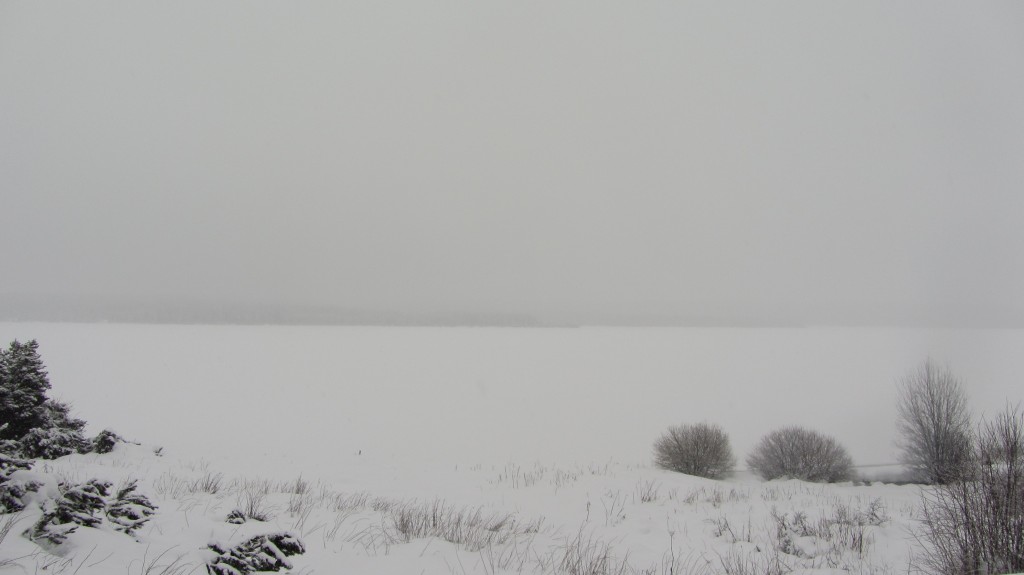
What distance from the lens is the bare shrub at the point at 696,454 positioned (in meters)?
29.9

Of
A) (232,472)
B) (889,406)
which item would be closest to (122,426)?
(232,472)

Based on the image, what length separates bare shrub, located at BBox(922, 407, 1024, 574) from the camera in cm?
578

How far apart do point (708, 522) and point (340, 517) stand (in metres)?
7.08

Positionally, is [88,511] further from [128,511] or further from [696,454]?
[696,454]

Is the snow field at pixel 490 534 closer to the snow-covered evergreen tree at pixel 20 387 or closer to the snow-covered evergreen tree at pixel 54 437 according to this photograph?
the snow-covered evergreen tree at pixel 54 437

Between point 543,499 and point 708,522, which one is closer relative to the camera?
point 708,522

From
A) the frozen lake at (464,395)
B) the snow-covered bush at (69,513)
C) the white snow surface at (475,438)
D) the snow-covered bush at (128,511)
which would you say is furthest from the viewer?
the frozen lake at (464,395)

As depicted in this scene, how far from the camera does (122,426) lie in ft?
107

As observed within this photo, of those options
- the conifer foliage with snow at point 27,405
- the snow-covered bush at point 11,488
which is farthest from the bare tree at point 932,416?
the conifer foliage with snow at point 27,405

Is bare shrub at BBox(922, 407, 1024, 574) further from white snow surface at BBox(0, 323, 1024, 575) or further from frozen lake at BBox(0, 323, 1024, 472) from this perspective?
frozen lake at BBox(0, 323, 1024, 472)

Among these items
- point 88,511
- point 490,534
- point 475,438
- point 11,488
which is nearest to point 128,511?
point 88,511

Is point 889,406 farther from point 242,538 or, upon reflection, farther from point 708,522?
point 242,538

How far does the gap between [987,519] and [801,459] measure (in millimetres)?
30642

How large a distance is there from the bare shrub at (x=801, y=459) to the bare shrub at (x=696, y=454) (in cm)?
346
